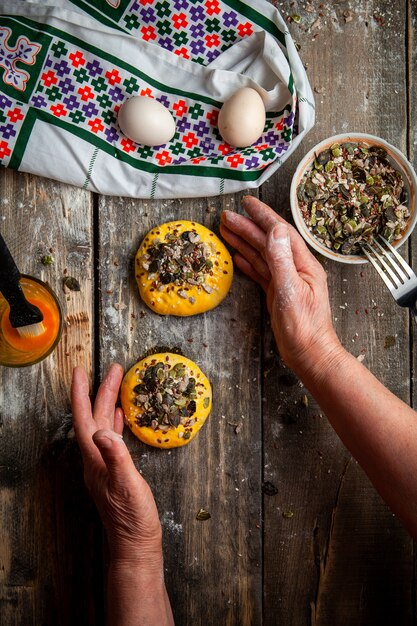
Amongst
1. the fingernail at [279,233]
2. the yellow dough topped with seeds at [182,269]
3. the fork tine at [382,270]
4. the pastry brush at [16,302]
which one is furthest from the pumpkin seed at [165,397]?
the fork tine at [382,270]

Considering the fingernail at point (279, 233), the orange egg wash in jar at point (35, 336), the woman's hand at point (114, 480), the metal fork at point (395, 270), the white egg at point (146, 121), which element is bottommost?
the woman's hand at point (114, 480)

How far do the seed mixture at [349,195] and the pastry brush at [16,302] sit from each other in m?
0.63

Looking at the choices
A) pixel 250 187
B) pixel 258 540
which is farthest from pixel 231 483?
pixel 250 187

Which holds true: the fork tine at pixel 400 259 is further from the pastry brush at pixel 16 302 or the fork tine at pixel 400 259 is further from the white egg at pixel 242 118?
the pastry brush at pixel 16 302

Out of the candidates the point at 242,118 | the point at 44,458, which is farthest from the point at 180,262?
the point at 44,458

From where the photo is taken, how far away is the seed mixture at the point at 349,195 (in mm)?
1312

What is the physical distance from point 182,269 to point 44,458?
55 cm

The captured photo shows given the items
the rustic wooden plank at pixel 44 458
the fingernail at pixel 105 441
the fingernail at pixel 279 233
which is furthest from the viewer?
the rustic wooden plank at pixel 44 458

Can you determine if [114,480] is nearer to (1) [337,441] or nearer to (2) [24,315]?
(2) [24,315]

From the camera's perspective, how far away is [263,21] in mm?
1321

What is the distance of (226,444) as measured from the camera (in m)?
1.39

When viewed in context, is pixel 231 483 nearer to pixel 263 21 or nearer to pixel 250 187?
pixel 250 187

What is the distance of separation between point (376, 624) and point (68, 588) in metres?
0.74

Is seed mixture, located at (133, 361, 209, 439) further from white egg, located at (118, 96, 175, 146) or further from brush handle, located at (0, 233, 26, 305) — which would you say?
white egg, located at (118, 96, 175, 146)
